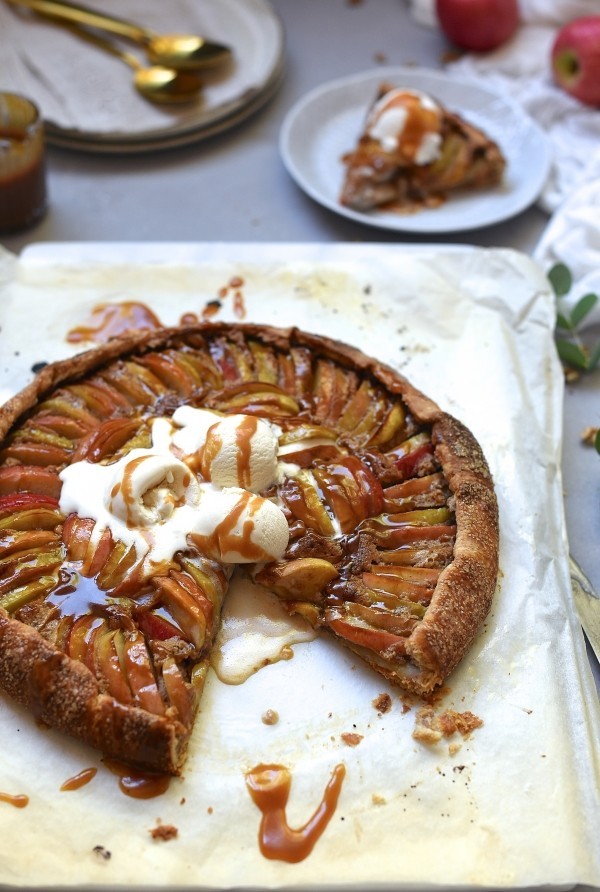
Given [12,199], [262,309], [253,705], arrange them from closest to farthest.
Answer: [253,705] → [262,309] → [12,199]

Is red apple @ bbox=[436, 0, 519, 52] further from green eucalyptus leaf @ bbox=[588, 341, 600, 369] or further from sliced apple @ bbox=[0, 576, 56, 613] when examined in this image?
sliced apple @ bbox=[0, 576, 56, 613]

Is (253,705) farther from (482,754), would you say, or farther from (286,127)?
(286,127)

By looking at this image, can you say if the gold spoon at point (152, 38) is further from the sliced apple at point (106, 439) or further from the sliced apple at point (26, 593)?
the sliced apple at point (26, 593)

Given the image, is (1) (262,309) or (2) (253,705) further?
(1) (262,309)

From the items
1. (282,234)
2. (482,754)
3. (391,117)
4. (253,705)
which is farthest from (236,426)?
(391,117)

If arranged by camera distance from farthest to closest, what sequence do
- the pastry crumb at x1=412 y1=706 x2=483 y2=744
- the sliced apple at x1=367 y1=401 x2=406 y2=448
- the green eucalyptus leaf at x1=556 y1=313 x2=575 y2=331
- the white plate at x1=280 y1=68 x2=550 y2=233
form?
the white plate at x1=280 y1=68 x2=550 y2=233 → the green eucalyptus leaf at x1=556 y1=313 x2=575 y2=331 → the sliced apple at x1=367 y1=401 x2=406 y2=448 → the pastry crumb at x1=412 y1=706 x2=483 y2=744

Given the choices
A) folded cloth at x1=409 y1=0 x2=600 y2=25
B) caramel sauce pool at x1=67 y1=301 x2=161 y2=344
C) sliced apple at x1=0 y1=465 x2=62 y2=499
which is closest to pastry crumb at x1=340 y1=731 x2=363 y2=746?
sliced apple at x1=0 y1=465 x2=62 y2=499

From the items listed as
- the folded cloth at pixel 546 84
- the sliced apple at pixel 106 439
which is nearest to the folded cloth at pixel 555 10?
the folded cloth at pixel 546 84

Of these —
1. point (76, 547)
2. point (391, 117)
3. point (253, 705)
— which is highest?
point (391, 117)
